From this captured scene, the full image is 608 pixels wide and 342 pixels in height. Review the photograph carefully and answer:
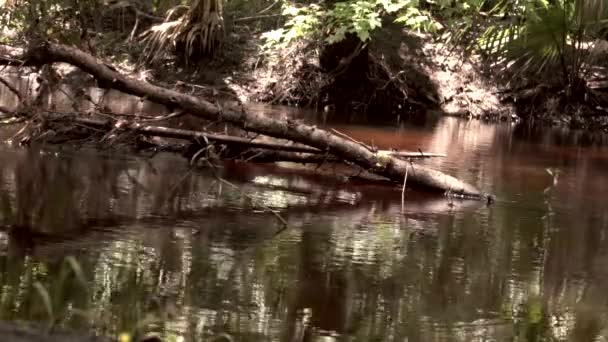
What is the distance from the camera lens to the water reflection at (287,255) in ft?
15.1

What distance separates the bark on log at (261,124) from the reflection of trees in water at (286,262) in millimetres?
498

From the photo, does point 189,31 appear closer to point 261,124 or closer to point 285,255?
point 261,124

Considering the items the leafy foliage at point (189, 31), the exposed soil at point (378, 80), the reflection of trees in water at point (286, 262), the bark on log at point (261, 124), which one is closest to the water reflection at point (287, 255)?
the reflection of trees in water at point (286, 262)

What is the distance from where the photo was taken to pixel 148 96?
8.39 m

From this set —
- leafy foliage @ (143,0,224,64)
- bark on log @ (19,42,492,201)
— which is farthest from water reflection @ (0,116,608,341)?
leafy foliage @ (143,0,224,64)

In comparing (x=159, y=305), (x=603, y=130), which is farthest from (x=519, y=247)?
(x=603, y=130)

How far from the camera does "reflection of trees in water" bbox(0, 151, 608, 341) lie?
4.61 meters

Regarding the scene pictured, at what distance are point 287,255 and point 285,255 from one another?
0.05 feet

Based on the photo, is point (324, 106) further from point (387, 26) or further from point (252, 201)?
point (252, 201)

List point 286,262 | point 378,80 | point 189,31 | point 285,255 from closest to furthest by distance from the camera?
1. point 286,262
2. point 285,255
3. point 189,31
4. point 378,80

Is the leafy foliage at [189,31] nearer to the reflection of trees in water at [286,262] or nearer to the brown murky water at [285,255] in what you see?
the brown murky water at [285,255]

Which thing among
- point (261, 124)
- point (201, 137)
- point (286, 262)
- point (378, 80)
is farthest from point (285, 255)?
point (378, 80)

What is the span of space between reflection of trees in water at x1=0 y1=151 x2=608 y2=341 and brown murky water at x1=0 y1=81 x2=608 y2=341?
0.05 ft

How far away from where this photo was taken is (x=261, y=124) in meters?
8.63
